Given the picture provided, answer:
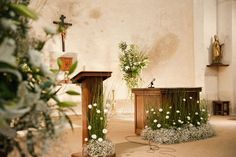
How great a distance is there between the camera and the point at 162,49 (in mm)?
10047

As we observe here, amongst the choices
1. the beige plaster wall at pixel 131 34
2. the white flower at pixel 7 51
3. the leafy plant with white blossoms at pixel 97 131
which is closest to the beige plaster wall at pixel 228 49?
the beige plaster wall at pixel 131 34

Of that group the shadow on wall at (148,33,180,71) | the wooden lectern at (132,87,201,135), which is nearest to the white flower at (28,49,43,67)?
the wooden lectern at (132,87,201,135)

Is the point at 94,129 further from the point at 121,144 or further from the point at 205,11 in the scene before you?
the point at 205,11

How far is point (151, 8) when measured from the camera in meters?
9.98

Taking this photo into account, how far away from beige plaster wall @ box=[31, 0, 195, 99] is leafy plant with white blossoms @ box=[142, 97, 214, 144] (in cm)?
425

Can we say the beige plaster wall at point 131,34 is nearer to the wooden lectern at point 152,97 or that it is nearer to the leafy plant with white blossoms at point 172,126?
the wooden lectern at point 152,97

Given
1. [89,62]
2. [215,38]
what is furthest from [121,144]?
[215,38]

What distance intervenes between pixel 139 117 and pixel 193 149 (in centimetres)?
142

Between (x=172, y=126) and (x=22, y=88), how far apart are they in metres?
4.26

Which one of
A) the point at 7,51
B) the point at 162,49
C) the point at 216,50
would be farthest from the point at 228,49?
the point at 7,51

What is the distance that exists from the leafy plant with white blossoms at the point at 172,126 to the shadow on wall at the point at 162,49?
4.67 metres

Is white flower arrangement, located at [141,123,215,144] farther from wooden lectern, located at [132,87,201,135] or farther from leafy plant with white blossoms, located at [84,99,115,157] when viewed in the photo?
leafy plant with white blossoms, located at [84,99,115,157]

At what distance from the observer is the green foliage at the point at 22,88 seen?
3.10ft

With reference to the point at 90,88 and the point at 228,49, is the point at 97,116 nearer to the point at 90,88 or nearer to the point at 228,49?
the point at 90,88
